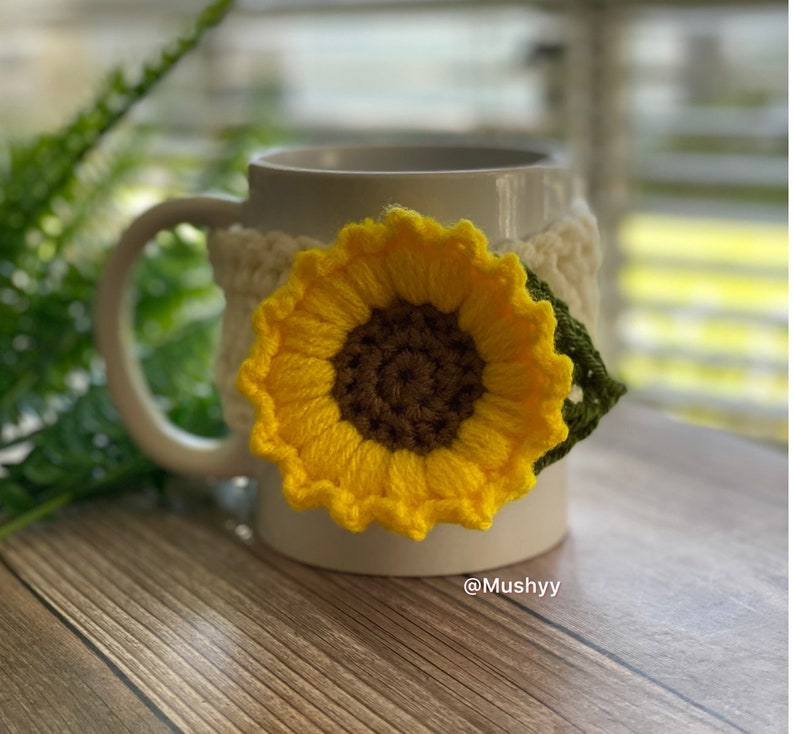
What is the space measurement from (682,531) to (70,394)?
379 mm

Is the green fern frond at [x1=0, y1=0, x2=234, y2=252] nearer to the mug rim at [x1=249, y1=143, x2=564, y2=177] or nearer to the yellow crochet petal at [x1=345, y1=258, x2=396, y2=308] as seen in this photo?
the mug rim at [x1=249, y1=143, x2=564, y2=177]

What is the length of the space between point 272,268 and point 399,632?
173 mm

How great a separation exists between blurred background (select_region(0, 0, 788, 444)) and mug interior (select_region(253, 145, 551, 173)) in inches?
15.9

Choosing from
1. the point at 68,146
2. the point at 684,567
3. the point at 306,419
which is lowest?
the point at 684,567

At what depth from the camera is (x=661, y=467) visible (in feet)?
2.00

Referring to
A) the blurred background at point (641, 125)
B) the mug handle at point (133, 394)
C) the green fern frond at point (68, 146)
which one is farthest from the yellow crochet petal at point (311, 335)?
the blurred background at point (641, 125)

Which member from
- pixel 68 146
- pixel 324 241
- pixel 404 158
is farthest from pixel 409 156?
pixel 68 146

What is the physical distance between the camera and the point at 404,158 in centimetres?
56

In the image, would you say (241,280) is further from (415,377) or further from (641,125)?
(641,125)

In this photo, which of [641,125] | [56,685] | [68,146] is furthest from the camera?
[641,125]

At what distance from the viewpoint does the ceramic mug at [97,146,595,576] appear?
45cm

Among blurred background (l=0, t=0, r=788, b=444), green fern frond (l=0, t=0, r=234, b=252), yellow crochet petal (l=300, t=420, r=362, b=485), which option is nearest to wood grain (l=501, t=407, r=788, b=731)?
yellow crochet petal (l=300, t=420, r=362, b=485)

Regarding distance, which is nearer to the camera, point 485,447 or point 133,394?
point 485,447

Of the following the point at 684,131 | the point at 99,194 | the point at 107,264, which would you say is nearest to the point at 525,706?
the point at 107,264
